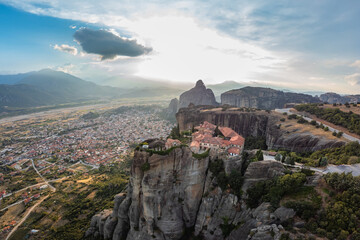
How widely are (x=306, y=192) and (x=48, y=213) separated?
3025 inches

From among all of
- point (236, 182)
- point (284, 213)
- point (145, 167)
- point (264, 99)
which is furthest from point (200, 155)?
point (264, 99)

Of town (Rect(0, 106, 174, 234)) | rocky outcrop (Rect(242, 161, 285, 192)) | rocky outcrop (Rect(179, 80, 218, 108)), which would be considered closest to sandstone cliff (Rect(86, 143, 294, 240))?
rocky outcrop (Rect(242, 161, 285, 192))

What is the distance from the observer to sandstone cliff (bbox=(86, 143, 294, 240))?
34553 millimetres

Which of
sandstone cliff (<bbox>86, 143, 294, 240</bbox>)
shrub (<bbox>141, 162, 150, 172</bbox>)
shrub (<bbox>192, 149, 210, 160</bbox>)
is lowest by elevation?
sandstone cliff (<bbox>86, 143, 294, 240</bbox>)

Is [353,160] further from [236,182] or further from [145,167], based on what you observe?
[145,167]

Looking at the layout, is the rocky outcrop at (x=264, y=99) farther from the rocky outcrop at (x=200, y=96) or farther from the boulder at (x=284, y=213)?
the boulder at (x=284, y=213)

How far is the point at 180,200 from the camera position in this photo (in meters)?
38.6

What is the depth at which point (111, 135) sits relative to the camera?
144500 millimetres

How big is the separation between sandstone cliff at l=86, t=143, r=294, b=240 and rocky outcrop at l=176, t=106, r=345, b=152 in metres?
19.3

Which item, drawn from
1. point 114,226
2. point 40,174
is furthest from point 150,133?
point 114,226

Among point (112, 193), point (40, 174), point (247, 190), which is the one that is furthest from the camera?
point (40, 174)

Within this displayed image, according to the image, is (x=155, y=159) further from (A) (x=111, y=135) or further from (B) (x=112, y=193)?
(A) (x=111, y=135)

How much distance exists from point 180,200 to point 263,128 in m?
39.4

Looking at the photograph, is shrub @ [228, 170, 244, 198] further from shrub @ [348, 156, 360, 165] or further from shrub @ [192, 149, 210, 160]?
shrub @ [348, 156, 360, 165]
